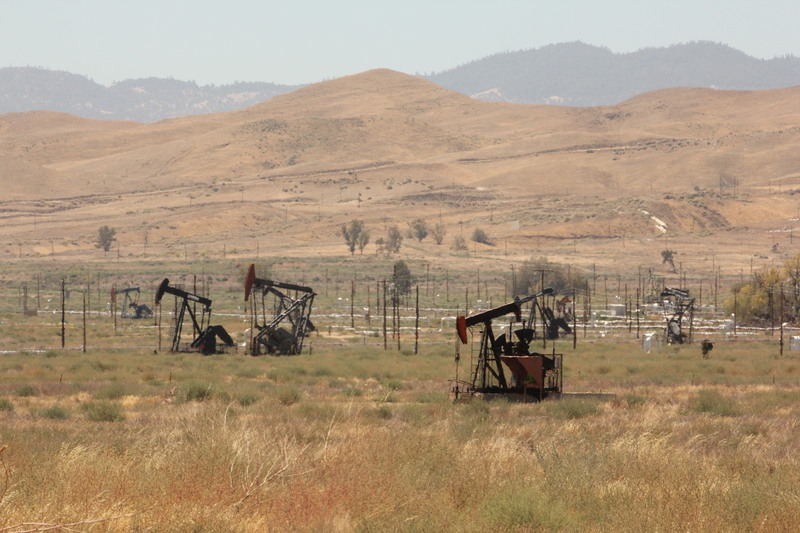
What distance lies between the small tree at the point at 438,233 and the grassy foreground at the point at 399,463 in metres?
123

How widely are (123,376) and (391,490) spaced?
24736mm

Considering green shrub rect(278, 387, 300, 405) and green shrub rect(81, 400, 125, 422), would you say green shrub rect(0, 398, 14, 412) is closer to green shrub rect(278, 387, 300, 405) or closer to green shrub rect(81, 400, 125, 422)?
green shrub rect(81, 400, 125, 422)

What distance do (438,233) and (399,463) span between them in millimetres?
139762

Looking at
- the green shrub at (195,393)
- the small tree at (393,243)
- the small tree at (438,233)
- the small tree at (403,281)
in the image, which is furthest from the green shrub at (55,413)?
the small tree at (438,233)

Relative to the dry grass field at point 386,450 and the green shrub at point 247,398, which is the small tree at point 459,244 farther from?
the green shrub at point 247,398

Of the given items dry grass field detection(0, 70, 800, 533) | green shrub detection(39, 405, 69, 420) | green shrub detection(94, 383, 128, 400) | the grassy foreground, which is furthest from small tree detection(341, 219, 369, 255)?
green shrub detection(39, 405, 69, 420)

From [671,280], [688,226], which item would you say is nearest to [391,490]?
[671,280]

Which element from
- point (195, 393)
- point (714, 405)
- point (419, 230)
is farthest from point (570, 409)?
point (419, 230)

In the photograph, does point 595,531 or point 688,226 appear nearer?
point 595,531

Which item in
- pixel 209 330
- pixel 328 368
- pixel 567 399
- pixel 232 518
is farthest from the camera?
pixel 209 330

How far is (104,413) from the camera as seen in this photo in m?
21.7

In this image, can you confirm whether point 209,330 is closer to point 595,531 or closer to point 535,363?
point 535,363

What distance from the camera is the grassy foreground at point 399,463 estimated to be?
9852 millimetres

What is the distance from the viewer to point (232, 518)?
949cm
